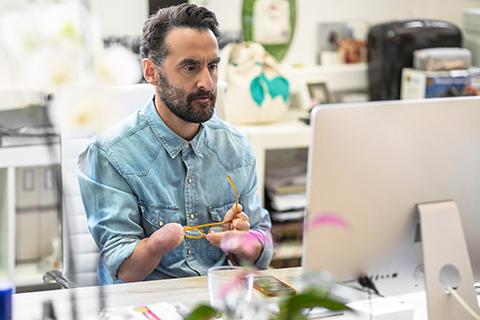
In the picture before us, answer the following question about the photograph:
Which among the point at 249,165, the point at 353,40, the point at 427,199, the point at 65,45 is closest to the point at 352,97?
the point at 353,40

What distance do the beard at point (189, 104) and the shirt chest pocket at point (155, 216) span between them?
24 cm

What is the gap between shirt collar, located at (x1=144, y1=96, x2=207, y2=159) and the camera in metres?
2.15

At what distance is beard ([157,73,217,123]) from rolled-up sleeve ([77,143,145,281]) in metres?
0.21

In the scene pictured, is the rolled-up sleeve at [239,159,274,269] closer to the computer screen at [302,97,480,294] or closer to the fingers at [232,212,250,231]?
the fingers at [232,212,250,231]

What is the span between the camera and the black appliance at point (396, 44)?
153 inches

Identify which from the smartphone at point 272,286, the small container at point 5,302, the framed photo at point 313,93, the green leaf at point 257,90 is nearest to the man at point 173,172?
the smartphone at point 272,286

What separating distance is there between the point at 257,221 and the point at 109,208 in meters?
0.41

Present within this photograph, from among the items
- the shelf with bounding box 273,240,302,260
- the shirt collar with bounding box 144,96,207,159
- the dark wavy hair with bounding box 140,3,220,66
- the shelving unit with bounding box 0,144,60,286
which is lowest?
the shelf with bounding box 273,240,302,260

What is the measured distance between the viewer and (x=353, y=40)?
4.10 m

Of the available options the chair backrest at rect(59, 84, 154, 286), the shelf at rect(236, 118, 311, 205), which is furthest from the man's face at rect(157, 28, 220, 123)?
the shelf at rect(236, 118, 311, 205)

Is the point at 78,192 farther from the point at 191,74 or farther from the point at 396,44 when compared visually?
the point at 396,44

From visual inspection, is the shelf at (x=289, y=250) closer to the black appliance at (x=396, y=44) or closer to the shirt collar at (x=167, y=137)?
the black appliance at (x=396, y=44)

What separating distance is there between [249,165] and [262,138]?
50.7 inches

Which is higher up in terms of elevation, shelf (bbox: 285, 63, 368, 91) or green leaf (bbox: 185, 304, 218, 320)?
shelf (bbox: 285, 63, 368, 91)
